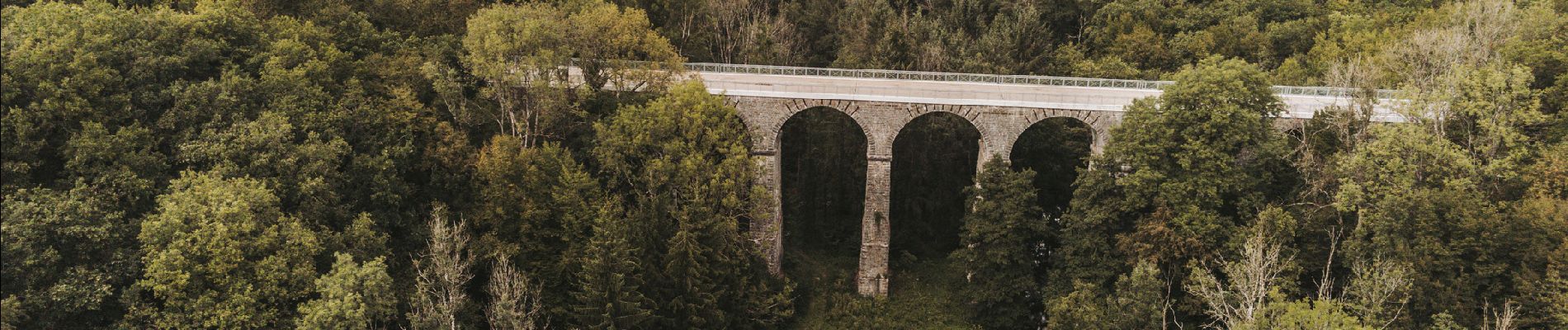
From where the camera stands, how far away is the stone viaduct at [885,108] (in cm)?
4666

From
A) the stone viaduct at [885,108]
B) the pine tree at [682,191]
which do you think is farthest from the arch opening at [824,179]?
the pine tree at [682,191]

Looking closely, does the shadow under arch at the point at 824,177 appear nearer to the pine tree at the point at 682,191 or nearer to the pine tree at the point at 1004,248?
the pine tree at the point at 1004,248

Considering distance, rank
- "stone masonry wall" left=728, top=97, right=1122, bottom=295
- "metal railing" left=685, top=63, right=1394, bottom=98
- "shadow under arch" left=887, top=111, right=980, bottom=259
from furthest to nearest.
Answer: "shadow under arch" left=887, top=111, right=980, bottom=259
"metal railing" left=685, top=63, right=1394, bottom=98
"stone masonry wall" left=728, top=97, right=1122, bottom=295

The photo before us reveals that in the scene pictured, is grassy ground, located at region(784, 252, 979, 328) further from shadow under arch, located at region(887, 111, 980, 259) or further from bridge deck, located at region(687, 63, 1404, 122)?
bridge deck, located at region(687, 63, 1404, 122)

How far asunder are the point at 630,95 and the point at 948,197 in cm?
2052

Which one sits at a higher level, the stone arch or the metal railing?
the metal railing

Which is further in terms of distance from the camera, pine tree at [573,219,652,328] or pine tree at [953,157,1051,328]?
pine tree at [953,157,1051,328]

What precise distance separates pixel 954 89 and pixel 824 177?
41.1 ft

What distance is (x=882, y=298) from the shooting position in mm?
49281

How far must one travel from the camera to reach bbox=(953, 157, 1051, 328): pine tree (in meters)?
44.8

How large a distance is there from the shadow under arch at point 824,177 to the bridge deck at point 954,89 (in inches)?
277

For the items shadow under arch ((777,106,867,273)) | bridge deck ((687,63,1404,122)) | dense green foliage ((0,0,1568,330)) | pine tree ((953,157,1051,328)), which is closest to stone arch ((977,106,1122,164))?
bridge deck ((687,63,1404,122))

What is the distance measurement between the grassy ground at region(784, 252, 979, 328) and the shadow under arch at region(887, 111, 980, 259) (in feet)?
8.23

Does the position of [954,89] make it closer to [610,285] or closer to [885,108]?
[885,108]
